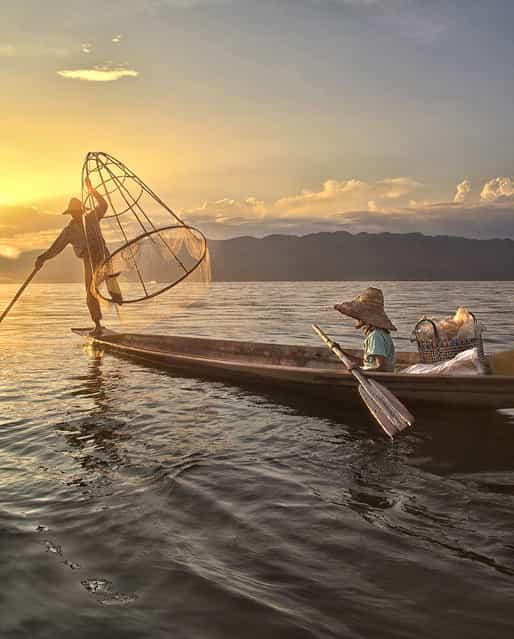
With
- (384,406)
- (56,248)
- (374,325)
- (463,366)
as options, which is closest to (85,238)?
(56,248)

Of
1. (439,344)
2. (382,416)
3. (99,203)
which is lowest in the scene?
(382,416)

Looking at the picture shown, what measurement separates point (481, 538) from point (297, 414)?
3904 mm

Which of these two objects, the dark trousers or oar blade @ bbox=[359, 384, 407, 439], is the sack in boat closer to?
oar blade @ bbox=[359, 384, 407, 439]

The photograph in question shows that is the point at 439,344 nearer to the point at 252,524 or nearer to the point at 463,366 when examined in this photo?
the point at 463,366

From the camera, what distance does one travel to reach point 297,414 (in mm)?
7574

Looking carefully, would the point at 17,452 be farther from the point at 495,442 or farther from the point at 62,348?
the point at 62,348

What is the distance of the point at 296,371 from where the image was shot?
7.91 m

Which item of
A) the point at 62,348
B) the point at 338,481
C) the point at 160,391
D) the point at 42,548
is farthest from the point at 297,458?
the point at 62,348

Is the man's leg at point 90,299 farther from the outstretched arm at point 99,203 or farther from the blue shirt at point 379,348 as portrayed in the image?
the blue shirt at point 379,348

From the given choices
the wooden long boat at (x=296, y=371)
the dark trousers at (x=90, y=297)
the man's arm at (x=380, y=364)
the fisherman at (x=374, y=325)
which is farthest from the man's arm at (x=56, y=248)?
the man's arm at (x=380, y=364)

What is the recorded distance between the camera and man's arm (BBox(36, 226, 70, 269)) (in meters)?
12.5

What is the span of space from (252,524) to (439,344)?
4302mm

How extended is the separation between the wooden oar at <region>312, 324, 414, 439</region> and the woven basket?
114 cm

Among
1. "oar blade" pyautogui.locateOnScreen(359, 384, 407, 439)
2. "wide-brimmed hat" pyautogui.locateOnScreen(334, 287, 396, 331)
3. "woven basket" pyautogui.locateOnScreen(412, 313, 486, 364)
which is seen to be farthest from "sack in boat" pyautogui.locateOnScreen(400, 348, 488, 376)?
"wide-brimmed hat" pyautogui.locateOnScreen(334, 287, 396, 331)
